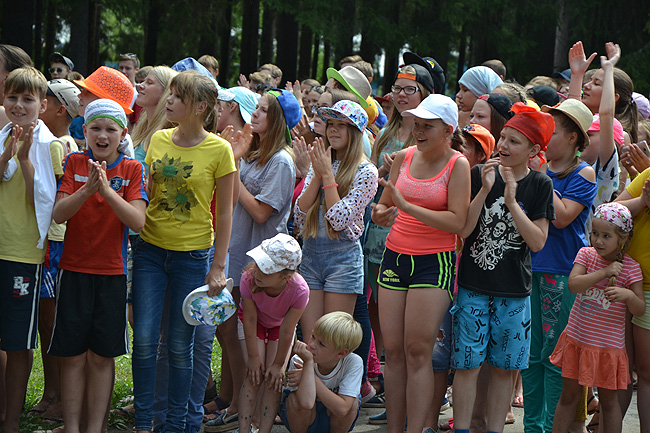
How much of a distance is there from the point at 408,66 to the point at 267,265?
7.93 feet

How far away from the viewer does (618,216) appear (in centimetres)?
456

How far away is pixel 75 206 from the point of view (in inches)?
164

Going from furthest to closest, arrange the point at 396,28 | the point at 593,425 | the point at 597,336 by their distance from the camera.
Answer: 1. the point at 396,28
2. the point at 593,425
3. the point at 597,336

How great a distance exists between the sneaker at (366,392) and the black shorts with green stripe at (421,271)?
1.34 m

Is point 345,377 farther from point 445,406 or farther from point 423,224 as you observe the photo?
point 445,406

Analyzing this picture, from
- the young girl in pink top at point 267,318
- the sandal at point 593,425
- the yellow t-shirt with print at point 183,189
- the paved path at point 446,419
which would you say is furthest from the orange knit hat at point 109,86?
the sandal at point 593,425

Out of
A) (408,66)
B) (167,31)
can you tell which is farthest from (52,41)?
(408,66)

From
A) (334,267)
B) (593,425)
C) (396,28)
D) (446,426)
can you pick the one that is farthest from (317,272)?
(396,28)

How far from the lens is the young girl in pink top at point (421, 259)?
4484 mm

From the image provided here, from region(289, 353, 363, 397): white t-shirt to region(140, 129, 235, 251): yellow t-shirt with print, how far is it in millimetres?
1059

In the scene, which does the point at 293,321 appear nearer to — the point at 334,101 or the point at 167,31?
the point at 334,101

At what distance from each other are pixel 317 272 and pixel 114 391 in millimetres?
1776

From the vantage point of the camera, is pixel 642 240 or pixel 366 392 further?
pixel 366 392

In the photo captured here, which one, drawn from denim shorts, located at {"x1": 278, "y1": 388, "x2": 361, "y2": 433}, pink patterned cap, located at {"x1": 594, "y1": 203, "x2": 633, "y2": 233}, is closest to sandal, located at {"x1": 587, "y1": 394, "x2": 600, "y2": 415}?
pink patterned cap, located at {"x1": 594, "y1": 203, "x2": 633, "y2": 233}
